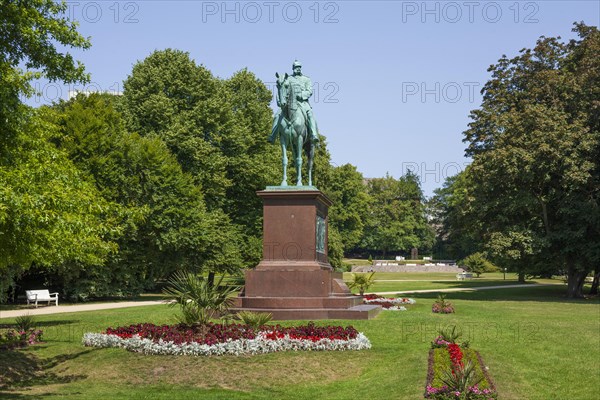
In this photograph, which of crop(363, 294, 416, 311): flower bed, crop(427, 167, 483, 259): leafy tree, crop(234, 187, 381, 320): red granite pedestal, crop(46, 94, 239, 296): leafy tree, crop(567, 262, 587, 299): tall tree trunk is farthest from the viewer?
crop(427, 167, 483, 259): leafy tree

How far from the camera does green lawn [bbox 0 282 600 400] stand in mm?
13344

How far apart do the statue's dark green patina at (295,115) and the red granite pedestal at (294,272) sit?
1.32 meters

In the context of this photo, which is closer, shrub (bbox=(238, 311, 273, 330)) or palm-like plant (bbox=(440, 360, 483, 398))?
palm-like plant (bbox=(440, 360, 483, 398))

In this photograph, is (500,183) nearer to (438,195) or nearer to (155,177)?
(155,177)

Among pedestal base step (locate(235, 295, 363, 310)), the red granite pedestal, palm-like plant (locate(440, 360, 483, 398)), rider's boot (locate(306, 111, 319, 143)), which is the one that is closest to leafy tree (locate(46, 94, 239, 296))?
rider's boot (locate(306, 111, 319, 143))

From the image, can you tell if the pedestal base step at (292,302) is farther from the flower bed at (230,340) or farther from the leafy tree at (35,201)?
the leafy tree at (35,201)

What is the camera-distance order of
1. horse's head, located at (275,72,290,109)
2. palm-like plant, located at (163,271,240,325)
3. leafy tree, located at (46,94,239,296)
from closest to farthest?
palm-like plant, located at (163,271,240,325), horse's head, located at (275,72,290,109), leafy tree, located at (46,94,239,296)

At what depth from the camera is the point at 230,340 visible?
51.6 ft

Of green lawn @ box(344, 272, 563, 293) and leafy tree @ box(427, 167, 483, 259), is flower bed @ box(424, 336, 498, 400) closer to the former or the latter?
leafy tree @ box(427, 167, 483, 259)

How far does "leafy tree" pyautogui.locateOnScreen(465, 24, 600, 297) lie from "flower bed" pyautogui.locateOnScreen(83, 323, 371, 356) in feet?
80.5

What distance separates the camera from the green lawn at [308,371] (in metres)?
13.3

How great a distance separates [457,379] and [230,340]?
19.2 ft

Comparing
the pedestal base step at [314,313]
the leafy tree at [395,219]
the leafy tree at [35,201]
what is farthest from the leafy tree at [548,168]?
the leafy tree at [395,219]

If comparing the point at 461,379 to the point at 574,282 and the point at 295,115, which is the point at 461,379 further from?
the point at 574,282
